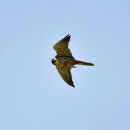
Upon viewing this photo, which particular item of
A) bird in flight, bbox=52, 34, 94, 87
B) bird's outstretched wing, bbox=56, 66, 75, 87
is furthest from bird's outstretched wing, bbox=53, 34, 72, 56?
bird's outstretched wing, bbox=56, 66, 75, 87

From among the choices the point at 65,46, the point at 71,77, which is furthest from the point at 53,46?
the point at 71,77

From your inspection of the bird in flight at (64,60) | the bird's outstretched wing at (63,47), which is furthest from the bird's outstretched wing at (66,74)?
the bird's outstretched wing at (63,47)

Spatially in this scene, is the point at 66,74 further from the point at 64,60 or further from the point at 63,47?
the point at 63,47

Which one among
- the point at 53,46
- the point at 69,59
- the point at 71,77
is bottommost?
the point at 71,77

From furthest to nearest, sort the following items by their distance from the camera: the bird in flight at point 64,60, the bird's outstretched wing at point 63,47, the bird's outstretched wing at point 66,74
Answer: the bird's outstretched wing at point 66,74, the bird in flight at point 64,60, the bird's outstretched wing at point 63,47

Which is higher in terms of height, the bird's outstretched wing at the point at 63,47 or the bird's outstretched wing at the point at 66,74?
the bird's outstretched wing at the point at 63,47

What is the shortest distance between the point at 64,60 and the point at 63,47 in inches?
39.4

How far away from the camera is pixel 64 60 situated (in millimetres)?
18844

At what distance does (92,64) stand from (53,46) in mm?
3799

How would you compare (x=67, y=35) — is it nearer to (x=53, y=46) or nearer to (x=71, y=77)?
(x=53, y=46)

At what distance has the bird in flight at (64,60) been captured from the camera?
18547 mm

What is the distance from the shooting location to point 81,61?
57.1ft

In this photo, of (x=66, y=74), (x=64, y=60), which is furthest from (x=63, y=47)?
(x=66, y=74)

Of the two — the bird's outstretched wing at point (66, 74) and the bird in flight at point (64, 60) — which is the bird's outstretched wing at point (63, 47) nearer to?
the bird in flight at point (64, 60)
